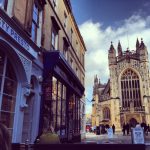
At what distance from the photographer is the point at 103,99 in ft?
216

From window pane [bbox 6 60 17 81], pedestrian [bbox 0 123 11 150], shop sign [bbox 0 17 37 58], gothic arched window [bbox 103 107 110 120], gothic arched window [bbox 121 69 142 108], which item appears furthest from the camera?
gothic arched window [bbox 103 107 110 120]

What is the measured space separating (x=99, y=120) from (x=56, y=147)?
62.9m

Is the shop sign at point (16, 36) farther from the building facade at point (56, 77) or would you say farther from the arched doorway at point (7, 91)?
the building facade at point (56, 77)

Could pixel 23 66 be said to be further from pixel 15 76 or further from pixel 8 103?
pixel 8 103

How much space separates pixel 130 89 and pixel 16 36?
56.7 meters

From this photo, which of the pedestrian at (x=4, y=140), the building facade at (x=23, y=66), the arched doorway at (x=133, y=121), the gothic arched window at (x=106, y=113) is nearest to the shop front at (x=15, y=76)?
the building facade at (x=23, y=66)

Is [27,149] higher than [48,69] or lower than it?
lower

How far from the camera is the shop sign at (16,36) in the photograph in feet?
22.9

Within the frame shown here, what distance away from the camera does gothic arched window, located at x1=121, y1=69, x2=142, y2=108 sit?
6038cm

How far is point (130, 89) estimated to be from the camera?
202 feet

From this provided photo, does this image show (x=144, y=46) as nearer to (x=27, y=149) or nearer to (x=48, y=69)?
(x=48, y=69)

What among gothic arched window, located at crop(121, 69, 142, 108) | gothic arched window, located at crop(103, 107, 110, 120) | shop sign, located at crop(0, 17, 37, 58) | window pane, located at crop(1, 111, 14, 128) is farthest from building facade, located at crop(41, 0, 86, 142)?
gothic arched window, located at crop(103, 107, 110, 120)

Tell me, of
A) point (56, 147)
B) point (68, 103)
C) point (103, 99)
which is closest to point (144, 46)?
point (103, 99)

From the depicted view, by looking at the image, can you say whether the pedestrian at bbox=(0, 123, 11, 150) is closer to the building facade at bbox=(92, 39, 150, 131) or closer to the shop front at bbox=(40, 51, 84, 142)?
the shop front at bbox=(40, 51, 84, 142)
